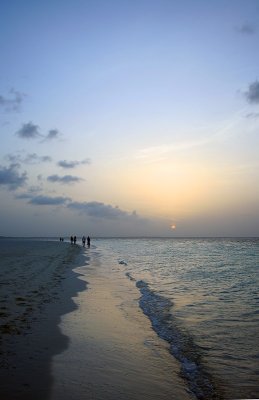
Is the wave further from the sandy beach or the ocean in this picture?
the sandy beach

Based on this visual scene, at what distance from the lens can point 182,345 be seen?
9867 mm

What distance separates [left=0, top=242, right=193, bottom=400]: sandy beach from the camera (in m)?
6.35

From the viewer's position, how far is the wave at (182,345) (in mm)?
6986

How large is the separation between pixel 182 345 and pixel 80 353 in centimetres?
318

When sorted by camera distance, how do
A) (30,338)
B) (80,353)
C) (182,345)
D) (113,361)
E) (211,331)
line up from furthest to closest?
(211,331) → (182,345) → (30,338) → (80,353) → (113,361)

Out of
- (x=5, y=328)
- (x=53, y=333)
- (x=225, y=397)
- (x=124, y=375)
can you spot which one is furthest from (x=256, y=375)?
(x=5, y=328)

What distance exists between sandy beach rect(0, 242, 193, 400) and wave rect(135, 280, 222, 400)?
247mm

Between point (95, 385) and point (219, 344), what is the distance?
4.87 m

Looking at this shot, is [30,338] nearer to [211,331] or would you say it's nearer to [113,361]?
[113,361]

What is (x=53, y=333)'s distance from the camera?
9773mm

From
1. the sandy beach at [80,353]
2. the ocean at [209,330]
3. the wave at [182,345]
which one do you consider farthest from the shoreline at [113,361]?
the ocean at [209,330]

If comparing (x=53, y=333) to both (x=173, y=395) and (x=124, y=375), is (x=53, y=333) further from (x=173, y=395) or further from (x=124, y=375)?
(x=173, y=395)

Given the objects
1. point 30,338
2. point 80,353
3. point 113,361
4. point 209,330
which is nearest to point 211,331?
point 209,330

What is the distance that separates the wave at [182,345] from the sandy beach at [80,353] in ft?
0.81
